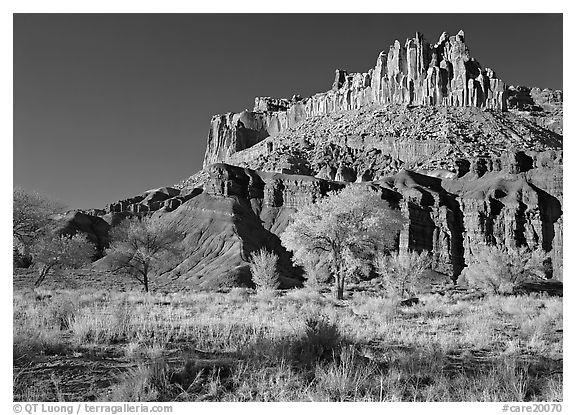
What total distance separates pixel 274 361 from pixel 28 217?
21.0 m

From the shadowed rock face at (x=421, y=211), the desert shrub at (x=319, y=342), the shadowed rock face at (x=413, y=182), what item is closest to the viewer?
the desert shrub at (x=319, y=342)

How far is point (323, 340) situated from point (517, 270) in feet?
92.8

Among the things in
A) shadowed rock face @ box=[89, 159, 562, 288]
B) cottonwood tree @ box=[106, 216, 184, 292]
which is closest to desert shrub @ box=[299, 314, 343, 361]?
cottonwood tree @ box=[106, 216, 184, 292]

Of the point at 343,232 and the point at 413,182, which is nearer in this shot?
the point at 343,232

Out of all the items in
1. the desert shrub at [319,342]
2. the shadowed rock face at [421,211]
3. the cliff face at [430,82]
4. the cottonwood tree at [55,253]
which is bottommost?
the desert shrub at [319,342]

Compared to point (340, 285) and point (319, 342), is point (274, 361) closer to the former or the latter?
point (319, 342)

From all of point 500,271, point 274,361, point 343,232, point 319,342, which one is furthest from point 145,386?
point 500,271

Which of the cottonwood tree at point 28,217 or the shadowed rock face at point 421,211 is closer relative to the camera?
the cottonwood tree at point 28,217

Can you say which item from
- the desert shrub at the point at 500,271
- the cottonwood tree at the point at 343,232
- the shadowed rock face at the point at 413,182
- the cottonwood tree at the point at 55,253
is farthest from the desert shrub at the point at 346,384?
the shadowed rock face at the point at 413,182

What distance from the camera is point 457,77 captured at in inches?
7244

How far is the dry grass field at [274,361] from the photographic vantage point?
5.16m

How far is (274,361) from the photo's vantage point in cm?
607

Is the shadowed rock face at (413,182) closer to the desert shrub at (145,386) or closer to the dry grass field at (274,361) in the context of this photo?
the dry grass field at (274,361)

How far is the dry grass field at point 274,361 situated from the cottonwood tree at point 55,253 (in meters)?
16.7
